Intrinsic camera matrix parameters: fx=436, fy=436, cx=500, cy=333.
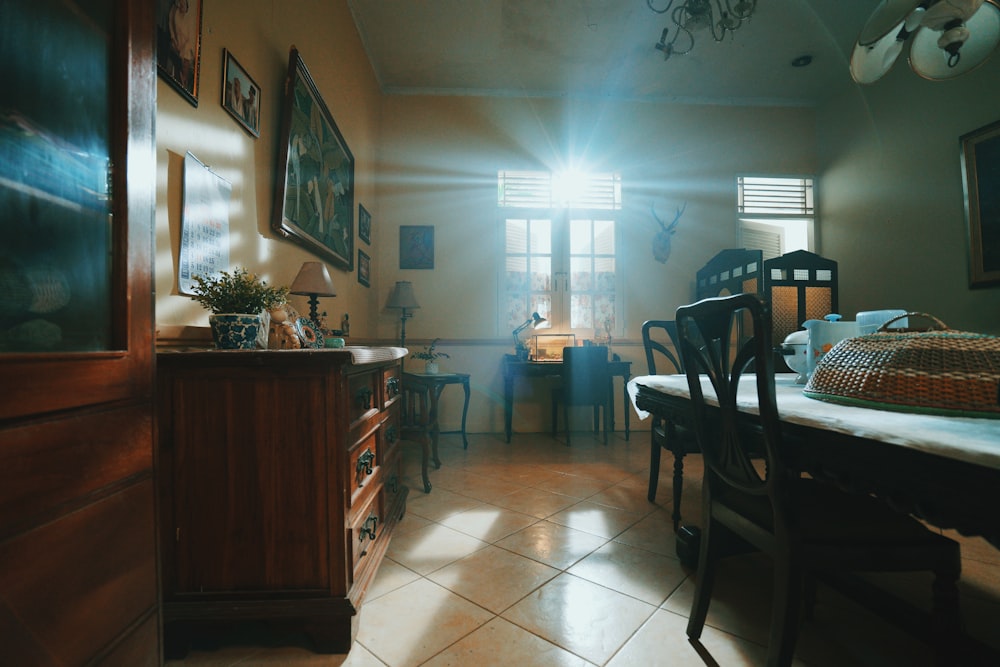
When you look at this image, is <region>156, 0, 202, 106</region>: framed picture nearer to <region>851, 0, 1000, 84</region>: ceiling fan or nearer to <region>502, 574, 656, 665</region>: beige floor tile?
<region>502, 574, 656, 665</region>: beige floor tile

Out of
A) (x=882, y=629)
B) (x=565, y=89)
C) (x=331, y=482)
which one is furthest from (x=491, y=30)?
(x=882, y=629)

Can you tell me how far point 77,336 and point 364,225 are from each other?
10.7 feet

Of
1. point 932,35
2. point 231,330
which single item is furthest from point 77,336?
point 932,35

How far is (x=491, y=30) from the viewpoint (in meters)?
3.56

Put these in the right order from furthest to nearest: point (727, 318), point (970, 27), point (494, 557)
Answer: point (494, 557) → point (970, 27) → point (727, 318)

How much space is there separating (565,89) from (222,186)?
3789 mm

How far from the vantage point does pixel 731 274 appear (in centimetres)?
404

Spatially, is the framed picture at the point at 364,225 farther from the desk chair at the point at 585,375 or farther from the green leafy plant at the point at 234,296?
the green leafy plant at the point at 234,296

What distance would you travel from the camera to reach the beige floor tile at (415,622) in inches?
49.5

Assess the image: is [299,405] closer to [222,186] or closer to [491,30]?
[222,186]

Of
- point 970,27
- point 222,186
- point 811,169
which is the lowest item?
point 222,186

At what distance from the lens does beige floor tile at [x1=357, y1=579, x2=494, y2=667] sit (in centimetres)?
126

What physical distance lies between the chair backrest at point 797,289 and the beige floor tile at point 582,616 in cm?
304

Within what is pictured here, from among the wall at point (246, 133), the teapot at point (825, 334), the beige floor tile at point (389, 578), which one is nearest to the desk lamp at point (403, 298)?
the wall at point (246, 133)
